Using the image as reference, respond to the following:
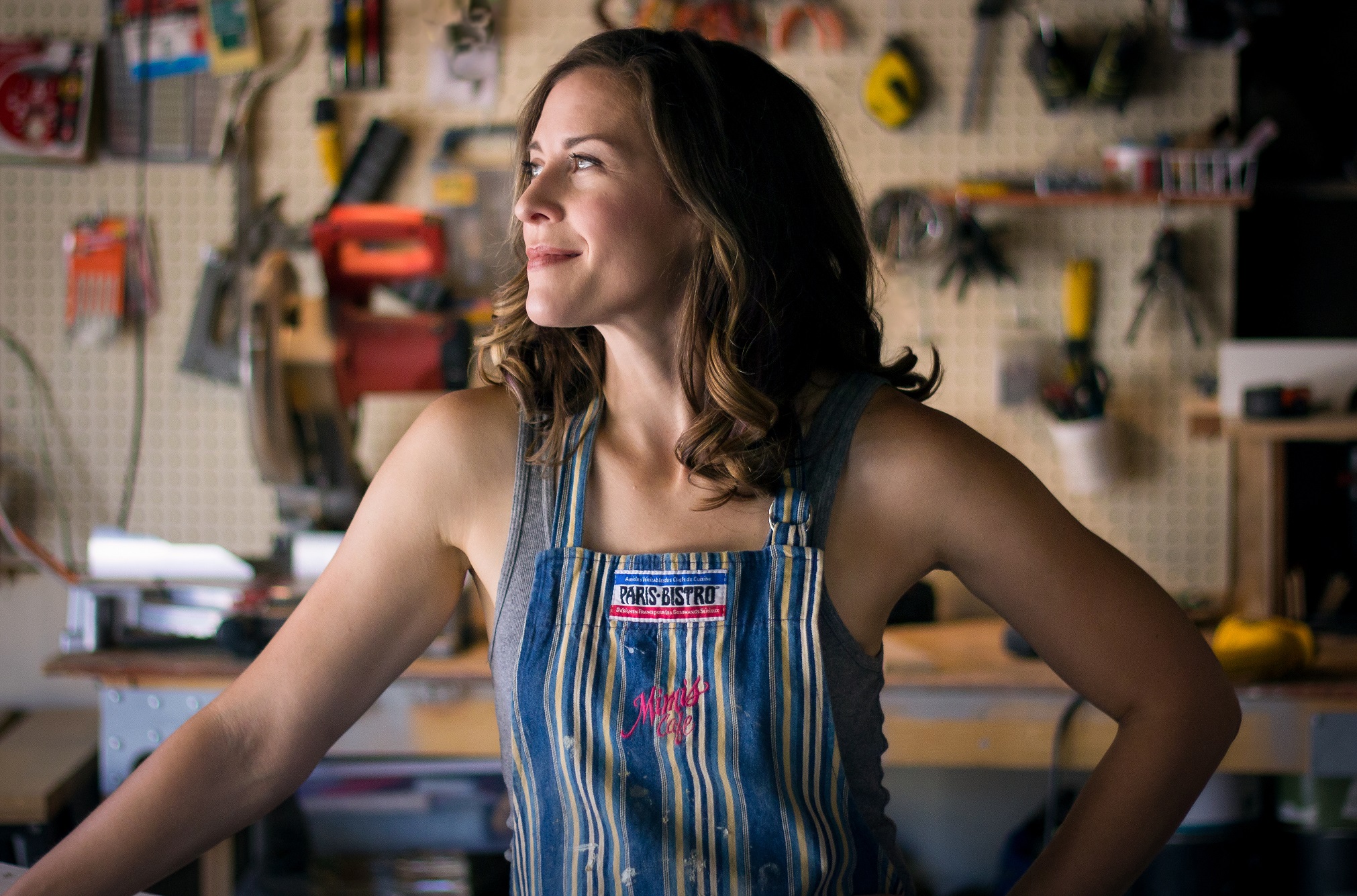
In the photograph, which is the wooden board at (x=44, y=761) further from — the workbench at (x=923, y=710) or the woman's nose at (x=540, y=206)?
the woman's nose at (x=540, y=206)

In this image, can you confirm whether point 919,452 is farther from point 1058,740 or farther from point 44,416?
point 44,416

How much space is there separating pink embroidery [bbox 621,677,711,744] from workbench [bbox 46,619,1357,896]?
3.10 ft

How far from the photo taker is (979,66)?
2.32 meters

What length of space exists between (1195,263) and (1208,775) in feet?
5.05

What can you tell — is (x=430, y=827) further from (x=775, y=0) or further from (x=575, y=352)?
(x=775, y=0)

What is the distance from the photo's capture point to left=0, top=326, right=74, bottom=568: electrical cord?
2500 millimetres

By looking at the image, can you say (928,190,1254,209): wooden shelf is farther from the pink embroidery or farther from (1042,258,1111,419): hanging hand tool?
the pink embroidery

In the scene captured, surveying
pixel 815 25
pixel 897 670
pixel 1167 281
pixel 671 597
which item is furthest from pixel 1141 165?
pixel 671 597

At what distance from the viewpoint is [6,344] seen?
2.49 metres

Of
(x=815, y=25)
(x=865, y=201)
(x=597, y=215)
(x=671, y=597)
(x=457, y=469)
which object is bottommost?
(x=671, y=597)

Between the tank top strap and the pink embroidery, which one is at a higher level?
the tank top strap

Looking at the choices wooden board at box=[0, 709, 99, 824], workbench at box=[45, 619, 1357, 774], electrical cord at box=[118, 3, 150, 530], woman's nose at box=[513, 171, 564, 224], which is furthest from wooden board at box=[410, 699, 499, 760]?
woman's nose at box=[513, 171, 564, 224]

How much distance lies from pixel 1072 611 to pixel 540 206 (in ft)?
2.16

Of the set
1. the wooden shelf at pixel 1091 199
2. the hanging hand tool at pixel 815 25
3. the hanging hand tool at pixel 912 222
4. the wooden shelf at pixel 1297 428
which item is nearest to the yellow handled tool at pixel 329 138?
the hanging hand tool at pixel 815 25
